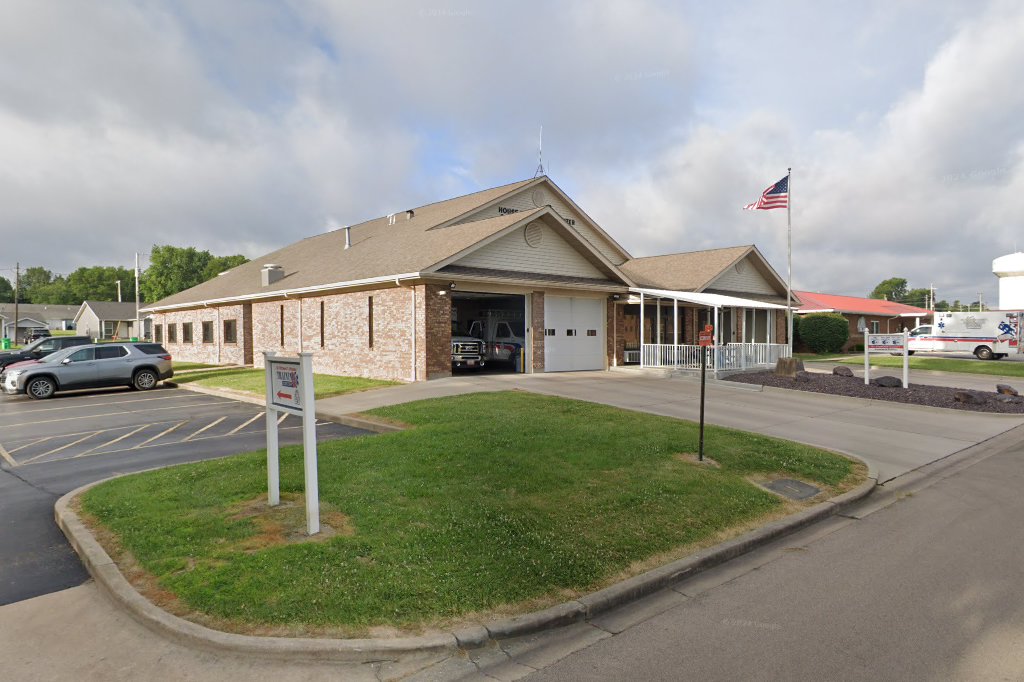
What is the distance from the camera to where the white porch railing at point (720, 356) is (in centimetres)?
2111

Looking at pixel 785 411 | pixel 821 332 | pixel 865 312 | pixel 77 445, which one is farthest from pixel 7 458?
pixel 865 312

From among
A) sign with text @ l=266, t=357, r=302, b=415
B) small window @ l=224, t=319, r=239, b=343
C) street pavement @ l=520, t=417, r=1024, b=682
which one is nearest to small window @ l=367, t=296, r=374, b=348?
small window @ l=224, t=319, r=239, b=343

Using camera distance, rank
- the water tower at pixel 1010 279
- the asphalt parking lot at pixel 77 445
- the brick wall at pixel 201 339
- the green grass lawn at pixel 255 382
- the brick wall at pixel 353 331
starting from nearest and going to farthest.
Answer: the asphalt parking lot at pixel 77 445
the green grass lawn at pixel 255 382
the brick wall at pixel 353 331
the brick wall at pixel 201 339
the water tower at pixel 1010 279

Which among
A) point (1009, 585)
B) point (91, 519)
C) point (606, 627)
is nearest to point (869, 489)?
point (1009, 585)

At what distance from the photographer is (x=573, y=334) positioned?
21.9 m

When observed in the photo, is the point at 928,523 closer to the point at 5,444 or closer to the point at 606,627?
the point at 606,627

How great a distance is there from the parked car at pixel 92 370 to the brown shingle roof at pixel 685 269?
57.5 ft

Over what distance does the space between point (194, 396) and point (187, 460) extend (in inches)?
399

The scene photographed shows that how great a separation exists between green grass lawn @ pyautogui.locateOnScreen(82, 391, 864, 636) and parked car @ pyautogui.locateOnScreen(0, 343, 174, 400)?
45.9 feet

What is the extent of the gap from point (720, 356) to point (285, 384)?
17.4m

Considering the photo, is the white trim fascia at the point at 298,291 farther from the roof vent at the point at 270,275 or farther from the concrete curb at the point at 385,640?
the concrete curb at the point at 385,640

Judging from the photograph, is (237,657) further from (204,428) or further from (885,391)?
(885,391)

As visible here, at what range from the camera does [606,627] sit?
4.43m

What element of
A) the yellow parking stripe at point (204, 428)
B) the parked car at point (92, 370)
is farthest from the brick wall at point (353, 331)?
the yellow parking stripe at point (204, 428)
